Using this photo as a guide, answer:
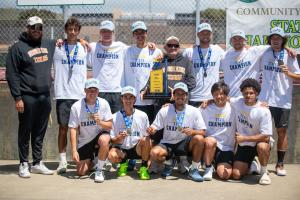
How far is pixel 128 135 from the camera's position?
21.7 feet

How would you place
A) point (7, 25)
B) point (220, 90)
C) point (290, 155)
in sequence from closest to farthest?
1. point (220, 90)
2. point (290, 155)
3. point (7, 25)

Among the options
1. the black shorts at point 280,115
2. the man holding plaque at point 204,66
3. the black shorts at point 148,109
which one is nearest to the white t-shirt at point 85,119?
the black shorts at point 148,109

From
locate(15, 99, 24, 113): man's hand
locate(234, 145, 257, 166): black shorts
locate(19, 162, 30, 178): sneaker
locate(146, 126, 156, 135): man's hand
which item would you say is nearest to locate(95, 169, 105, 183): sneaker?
locate(146, 126, 156, 135): man's hand

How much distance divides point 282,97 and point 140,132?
2.00 metres

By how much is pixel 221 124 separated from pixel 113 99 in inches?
62.0

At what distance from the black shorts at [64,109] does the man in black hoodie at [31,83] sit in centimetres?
18

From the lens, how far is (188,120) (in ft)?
21.4

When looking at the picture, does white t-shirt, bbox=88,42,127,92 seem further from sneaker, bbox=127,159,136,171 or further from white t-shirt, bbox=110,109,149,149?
sneaker, bbox=127,159,136,171

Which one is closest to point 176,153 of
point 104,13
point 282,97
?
point 282,97

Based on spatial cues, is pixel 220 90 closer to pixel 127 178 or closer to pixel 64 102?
pixel 127 178

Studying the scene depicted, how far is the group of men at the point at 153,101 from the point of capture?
21.1ft

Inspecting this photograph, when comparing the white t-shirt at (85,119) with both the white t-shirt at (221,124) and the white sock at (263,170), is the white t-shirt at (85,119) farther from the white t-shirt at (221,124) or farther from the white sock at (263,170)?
the white sock at (263,170)

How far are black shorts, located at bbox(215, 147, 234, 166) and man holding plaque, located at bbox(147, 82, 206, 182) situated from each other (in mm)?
291

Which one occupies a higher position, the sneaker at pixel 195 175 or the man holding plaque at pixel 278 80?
the man holding plaque at pixel 278 80
